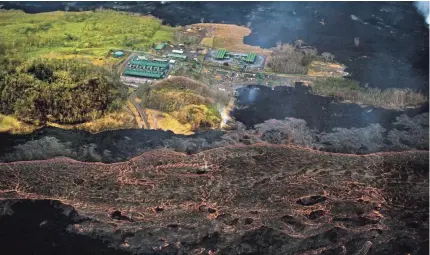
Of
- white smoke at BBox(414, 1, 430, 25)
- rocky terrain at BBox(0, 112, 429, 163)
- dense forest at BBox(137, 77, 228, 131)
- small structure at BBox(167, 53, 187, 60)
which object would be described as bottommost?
rocky terrain at BBox(0, 112, 429, 163)

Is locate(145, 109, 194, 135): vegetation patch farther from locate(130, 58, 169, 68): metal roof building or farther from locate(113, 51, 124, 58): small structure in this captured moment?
locate(113, 51, 124, 58): small structure

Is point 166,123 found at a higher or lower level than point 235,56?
lower

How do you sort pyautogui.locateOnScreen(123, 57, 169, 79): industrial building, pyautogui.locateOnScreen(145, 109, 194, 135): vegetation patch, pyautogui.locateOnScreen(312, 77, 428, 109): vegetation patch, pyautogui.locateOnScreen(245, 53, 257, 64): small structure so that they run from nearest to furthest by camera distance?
pyautogui.locateOnScreen(145, 109, 194, 135): vegetation patch → pyautogui.locateOnScreen(312, 77, 428, 109): vegetation patch → pyautogui.locateOnScreen(123, 57, 169, 79): industrial building → pyautogui.locateOnScreen(245, 53, 257, 64): small structure

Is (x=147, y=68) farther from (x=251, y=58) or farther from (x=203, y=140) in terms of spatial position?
(x=203, y=140)

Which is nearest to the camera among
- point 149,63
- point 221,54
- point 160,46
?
point 149,63

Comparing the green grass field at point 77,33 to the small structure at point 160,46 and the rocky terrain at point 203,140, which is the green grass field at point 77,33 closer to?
the small structure at point 160,46

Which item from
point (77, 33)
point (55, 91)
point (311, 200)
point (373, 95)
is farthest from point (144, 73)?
point (311, 200)

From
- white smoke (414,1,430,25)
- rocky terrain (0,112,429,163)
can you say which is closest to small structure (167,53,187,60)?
rocky terrain (0,112,429,163)

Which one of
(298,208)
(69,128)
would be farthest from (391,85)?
(69,128)
